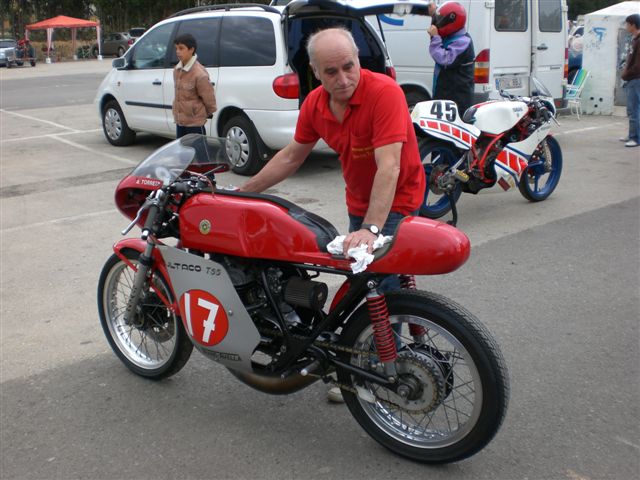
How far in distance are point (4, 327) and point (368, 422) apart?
104 inches

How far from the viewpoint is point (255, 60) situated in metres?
8.42

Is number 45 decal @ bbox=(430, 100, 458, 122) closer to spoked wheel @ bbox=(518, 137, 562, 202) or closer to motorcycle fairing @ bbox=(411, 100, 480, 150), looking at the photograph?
motorcycle fairing @ bbox=(411, 100, 480, 150)

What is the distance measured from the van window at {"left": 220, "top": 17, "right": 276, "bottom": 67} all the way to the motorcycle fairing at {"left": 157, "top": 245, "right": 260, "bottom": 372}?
536 centimetres

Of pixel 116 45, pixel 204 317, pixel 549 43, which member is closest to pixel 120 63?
pixel 549 43

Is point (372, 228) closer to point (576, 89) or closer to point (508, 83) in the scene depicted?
point (508, 83)

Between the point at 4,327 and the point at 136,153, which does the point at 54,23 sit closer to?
the point at 136,153

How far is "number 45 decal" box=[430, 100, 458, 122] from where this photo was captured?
21.5 feet

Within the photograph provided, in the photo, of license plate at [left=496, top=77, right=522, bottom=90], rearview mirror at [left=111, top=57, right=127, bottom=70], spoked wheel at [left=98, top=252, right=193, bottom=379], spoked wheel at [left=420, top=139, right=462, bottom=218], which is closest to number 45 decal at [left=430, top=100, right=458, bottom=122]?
spoked wheel at [left=420, top=139, right=462, bottom=218]

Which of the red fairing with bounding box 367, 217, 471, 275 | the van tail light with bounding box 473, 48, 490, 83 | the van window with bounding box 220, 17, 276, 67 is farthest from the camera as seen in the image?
the van tail light with bounding box 473, 48, 490, 83

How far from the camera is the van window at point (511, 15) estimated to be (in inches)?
376

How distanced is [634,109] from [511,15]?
231cm

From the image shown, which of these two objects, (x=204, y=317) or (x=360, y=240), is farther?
(x=204, y=317)

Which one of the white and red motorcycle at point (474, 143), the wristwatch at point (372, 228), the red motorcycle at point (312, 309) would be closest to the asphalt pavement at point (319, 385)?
the red motorcycle at point (312, 309)

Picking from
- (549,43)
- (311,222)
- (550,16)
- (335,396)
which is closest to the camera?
(311,222)
